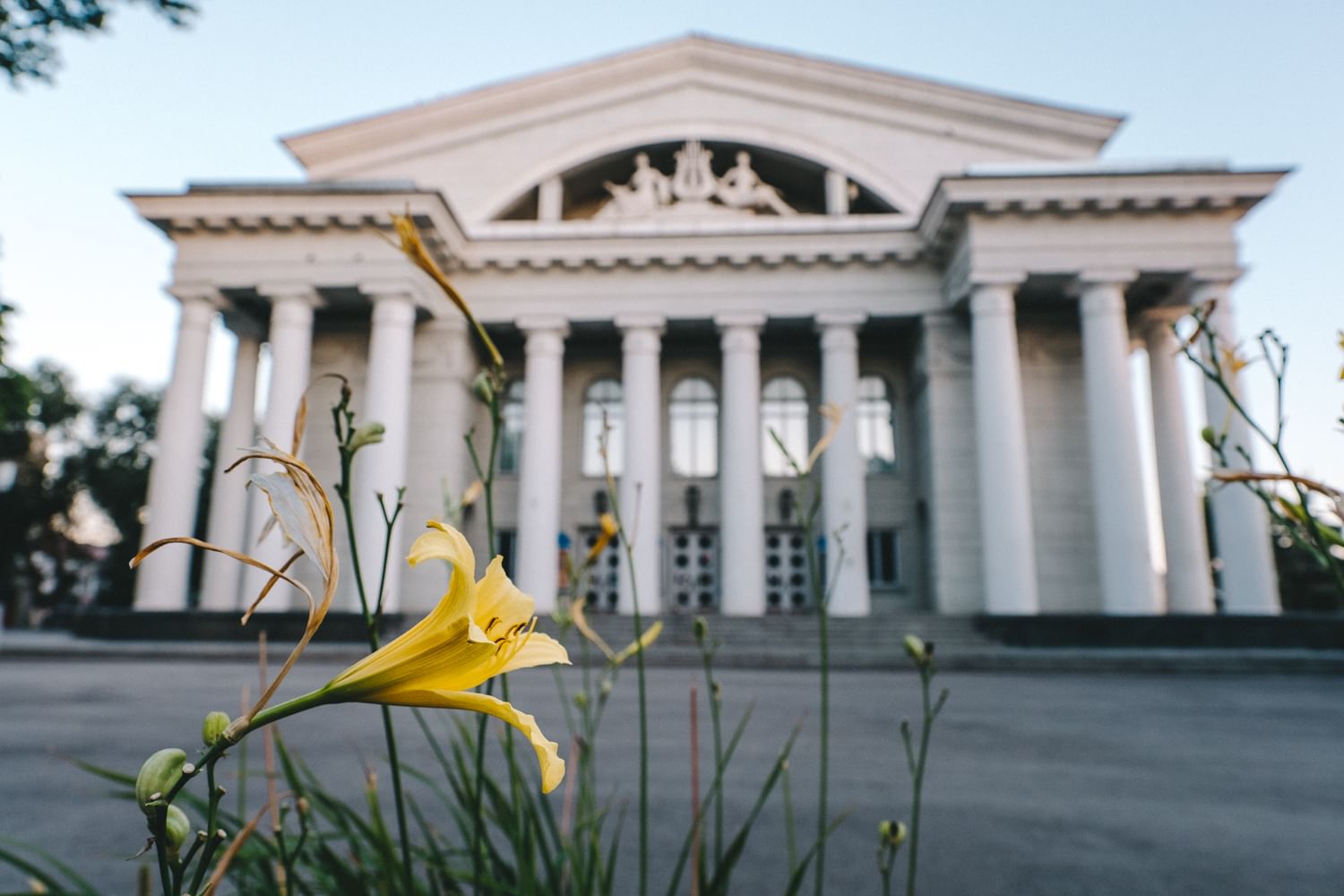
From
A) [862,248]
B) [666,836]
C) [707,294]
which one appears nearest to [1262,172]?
[862,248]

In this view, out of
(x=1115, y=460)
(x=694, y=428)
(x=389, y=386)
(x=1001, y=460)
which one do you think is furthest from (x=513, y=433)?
(x=1115, y=460)

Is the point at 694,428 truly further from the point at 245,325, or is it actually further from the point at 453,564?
the point at 453,564

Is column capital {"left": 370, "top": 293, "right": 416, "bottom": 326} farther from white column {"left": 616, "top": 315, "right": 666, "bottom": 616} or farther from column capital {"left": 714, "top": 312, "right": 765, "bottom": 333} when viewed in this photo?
column capital {"left": 714, "top": 312, "right": 765, "bottom": 333}

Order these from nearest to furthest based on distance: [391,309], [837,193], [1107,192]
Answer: [1107,192] < [391,309] < [837,193]

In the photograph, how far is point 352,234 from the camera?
65.9ft

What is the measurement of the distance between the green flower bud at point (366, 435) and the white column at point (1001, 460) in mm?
19020

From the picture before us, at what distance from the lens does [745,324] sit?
21672 millimetres

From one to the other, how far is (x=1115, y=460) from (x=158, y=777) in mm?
20383

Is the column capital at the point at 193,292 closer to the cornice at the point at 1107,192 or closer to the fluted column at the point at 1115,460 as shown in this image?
the cornice at the point at 1107,192

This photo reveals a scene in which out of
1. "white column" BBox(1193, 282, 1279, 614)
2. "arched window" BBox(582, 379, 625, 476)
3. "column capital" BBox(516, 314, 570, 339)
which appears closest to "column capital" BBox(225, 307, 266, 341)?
"column capital" BBox(516, 314, 570, 339)

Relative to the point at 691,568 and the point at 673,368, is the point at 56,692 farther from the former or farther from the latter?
the point at 673,368

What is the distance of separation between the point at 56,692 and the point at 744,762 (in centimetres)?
775

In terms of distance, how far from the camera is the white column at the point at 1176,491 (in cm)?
1888

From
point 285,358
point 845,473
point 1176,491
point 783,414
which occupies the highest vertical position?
point 285,358
